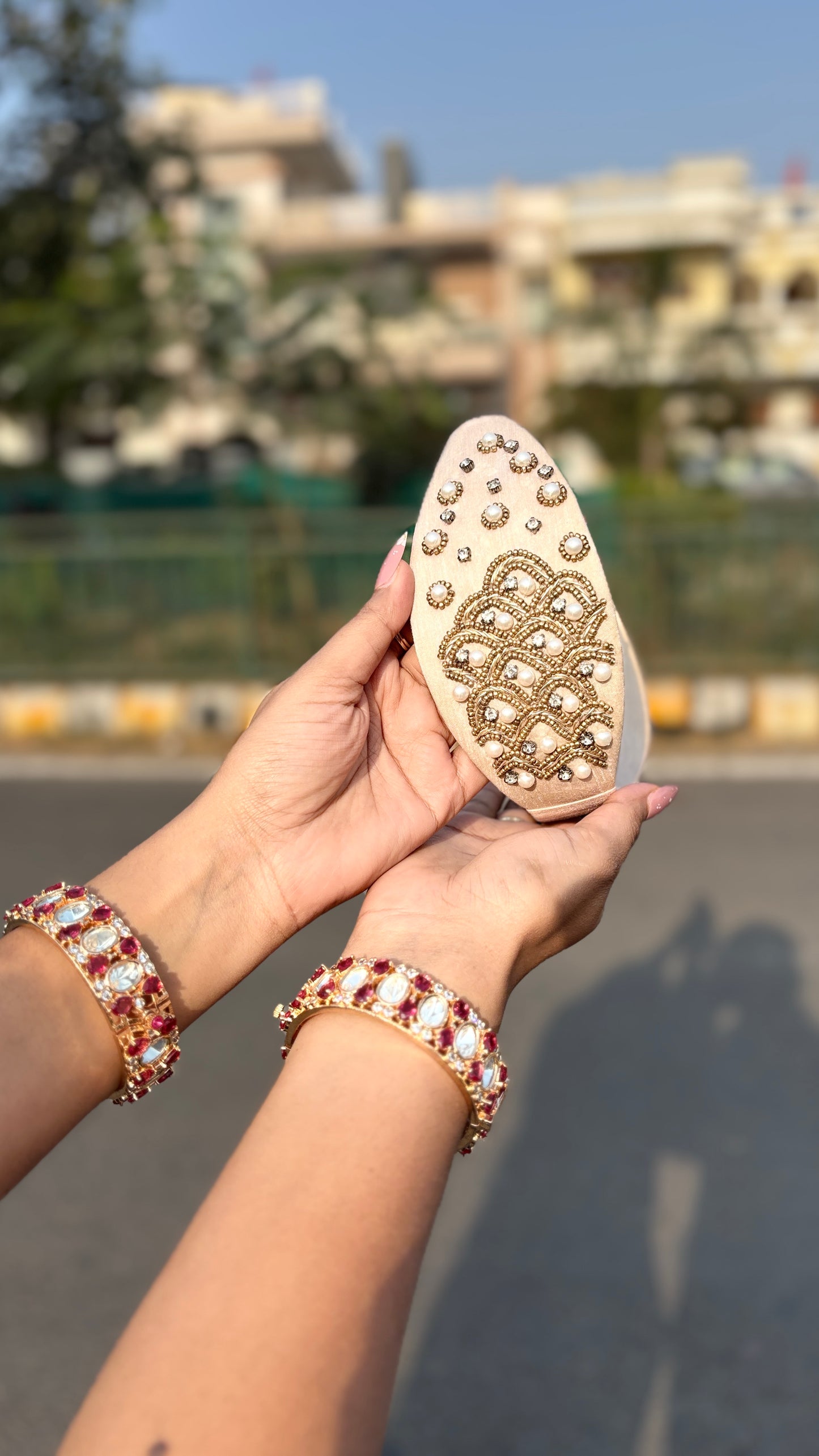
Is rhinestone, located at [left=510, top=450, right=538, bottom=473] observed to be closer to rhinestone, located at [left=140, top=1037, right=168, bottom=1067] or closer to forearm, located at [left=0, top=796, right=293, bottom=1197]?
forearm, located at [left=0, top=796, right=293, bottom=1197]

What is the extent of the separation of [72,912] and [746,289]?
3188 centimetres

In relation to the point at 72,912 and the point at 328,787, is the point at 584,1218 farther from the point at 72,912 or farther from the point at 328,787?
the point at 72,912

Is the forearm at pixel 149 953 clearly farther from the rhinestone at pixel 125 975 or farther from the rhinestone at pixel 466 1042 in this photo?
the rhinestone at pixel 466 1042

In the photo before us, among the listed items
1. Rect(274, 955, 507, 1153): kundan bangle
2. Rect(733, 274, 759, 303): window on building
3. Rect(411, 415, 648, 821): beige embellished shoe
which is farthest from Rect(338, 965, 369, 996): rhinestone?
Rect(733, 274, 759, 303): window on building

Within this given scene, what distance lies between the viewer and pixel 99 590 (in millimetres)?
8523

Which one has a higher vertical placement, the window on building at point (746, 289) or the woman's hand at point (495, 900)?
the window on building at point (746, 289)

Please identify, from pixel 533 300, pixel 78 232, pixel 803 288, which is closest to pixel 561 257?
pixel 533 300

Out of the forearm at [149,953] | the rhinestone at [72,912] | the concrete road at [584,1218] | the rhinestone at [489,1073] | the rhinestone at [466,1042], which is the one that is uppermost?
the rhinestone at [466,1042]

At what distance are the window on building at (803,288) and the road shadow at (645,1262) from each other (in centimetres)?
2961

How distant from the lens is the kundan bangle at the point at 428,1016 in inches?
33.8

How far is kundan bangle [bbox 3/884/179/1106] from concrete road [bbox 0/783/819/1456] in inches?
55.8

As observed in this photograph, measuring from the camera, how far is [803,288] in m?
30.0

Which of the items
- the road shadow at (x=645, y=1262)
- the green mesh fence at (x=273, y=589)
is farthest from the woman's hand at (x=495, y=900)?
the green mesh fence at (x=273, y=589)

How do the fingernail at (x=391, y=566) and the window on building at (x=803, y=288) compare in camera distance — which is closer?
the fingernail at (x=391, y=566)
